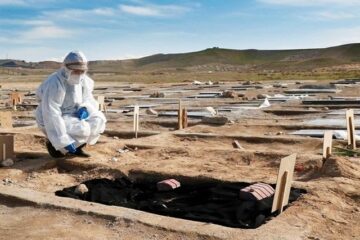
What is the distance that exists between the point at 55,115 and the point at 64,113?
1.07 ft

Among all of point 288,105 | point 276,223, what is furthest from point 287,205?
point 288,105

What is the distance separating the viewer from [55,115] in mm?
6930

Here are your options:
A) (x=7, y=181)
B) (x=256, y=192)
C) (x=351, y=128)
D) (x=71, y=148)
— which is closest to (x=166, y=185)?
(x=256, y=192)

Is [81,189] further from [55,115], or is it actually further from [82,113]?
[82,113]

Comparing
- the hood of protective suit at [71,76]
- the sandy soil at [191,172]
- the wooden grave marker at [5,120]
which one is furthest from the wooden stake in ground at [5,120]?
the hood of protective suit at [71,76]

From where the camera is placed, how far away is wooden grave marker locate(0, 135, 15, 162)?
24.4 feet

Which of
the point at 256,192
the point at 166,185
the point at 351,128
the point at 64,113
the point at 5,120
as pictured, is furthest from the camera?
the point at 5,120

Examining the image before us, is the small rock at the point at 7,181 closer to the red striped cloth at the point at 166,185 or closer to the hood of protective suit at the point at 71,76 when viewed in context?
the hood of protective suit at the point at 71,76

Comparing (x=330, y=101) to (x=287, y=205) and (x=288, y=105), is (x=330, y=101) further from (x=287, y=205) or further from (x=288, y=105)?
(x=287, y=205)

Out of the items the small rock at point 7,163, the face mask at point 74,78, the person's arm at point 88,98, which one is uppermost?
the face mask at point 74,78

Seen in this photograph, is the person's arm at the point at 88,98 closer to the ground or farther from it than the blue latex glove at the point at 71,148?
farther from it

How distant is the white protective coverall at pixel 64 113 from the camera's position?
6.91 metres

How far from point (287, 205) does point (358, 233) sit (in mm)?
772

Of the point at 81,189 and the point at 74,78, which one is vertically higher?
the point at 74,78
